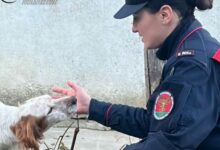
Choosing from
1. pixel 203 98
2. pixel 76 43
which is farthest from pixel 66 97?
pixel 76 43

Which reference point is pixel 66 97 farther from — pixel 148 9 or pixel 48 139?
pixel 48 139

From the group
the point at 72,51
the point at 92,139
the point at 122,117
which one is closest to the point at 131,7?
the point at 122,117

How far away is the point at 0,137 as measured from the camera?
13.0ft

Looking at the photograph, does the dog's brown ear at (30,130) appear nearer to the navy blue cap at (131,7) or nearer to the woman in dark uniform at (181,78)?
the woman in dark uniform at (181,78)

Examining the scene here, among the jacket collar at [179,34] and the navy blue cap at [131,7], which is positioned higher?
the navy blue cap at [131,7]

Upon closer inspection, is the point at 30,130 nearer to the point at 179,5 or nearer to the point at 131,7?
the point at 131,7

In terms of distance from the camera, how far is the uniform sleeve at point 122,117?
3.12 m

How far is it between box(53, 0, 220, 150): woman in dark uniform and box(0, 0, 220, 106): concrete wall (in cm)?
392

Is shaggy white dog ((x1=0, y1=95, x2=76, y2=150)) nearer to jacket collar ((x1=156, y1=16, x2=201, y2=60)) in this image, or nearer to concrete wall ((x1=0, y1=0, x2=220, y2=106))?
jacket collar ((x1=156, y1=16, x2=201, y2=60))

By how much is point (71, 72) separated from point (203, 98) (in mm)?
4509

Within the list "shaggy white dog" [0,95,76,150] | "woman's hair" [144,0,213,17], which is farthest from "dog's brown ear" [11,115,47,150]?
"woman's hair" [144,0,213,17]

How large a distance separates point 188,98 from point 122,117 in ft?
2.59

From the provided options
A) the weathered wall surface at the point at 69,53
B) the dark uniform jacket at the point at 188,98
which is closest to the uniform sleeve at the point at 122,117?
the dark uniform jacket at the point at 188,98

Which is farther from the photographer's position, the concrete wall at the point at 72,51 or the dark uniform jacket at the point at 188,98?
the concrete wall at the point at 72,51
